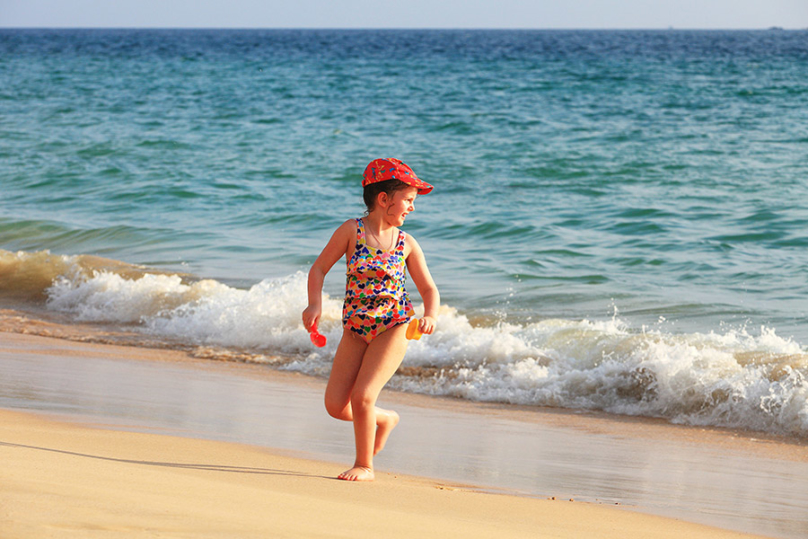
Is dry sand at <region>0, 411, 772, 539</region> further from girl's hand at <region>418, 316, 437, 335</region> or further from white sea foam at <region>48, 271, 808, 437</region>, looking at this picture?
white sea foam at <region>48, 271, 808, 437</region>

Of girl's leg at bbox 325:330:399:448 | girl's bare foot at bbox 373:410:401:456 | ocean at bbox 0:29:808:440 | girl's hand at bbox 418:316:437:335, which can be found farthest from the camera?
ocean at bbox 0:29:808:440

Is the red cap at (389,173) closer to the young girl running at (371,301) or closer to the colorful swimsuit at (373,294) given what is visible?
the young girl running at (371,301)

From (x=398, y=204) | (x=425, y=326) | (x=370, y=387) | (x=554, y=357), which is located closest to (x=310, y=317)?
(x=370, y=387)

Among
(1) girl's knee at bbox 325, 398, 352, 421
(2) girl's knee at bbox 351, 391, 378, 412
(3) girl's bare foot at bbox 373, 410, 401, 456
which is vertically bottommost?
(3) girl's bare foot at bbox 373, 410, 401, 456

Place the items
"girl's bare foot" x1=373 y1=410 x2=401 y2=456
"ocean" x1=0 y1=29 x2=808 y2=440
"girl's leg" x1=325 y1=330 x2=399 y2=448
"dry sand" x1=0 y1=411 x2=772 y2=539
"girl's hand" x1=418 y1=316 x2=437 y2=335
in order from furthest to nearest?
1. "ocean" x1=0 y1=29 x2=808 y2=440
2. "girl's bare foot" x1=373 y1=410 x2=401 y2=456
3. "girl's leg" x1=325 y1=330 x2=399 y2=448
4. "girl's hand" x1=418 y1=316 x2=437 y2=335
5. "dry sand" x1=0 y1=411 x2=772 y2=539

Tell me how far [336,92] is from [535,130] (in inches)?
358

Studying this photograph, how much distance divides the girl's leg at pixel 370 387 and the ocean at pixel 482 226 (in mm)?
2714

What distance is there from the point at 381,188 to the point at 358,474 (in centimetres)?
121

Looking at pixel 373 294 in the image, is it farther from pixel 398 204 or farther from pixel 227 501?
pixel 227 501

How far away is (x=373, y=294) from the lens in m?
3.67

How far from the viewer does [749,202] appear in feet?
40.6

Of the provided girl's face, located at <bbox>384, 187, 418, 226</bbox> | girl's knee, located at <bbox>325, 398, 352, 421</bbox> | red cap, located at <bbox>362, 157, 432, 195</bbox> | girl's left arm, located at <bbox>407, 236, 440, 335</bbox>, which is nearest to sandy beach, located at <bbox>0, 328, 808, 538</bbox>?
girl's knee, located at <bbox>325, 398, 352, 421</bbox>

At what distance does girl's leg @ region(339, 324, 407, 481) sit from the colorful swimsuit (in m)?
0.05

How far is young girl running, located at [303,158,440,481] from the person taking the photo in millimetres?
3629
